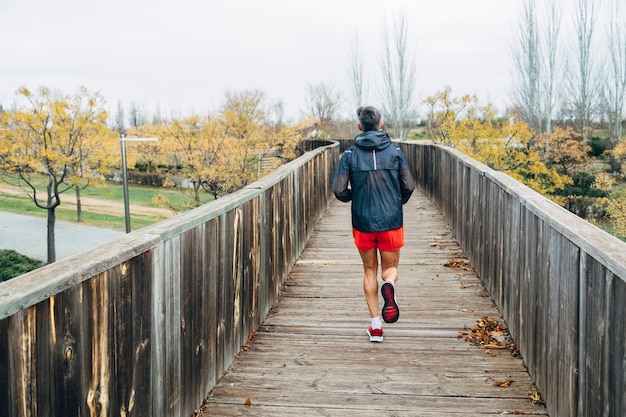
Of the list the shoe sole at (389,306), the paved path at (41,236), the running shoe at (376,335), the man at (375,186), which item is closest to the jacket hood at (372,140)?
the man at (375,186)

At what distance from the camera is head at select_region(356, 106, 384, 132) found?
5.40 metres

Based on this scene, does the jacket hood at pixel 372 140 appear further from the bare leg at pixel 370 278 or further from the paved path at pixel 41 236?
the paved path at pixel 41 236

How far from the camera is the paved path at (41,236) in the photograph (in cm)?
4653

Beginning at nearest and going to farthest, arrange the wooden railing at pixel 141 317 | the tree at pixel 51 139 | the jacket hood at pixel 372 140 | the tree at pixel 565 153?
the wooden railing at pixel 141 317, the jacket hood at pixel 372 140, the tree at pixel 51 139, the tree at pixel 565 153

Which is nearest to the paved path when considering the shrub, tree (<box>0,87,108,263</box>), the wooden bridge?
the shrub

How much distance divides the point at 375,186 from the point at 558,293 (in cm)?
183

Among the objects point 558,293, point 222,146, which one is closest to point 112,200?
point 222,146

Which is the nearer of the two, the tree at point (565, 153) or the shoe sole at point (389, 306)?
the shoe sole at point (389, 306)

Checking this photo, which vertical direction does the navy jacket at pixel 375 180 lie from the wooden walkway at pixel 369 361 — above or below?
above

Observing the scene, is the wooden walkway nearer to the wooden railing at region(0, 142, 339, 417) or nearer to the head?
the wooden railing at region(0, 142, 339, 417)

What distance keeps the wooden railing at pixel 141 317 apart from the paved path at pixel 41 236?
135 feet

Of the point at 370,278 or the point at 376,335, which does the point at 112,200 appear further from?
the point at 376,335

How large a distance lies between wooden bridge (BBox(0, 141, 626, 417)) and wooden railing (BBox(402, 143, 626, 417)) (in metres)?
0.02

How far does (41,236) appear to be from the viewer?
5169cm
